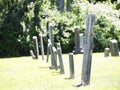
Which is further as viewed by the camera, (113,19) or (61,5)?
(61,5)

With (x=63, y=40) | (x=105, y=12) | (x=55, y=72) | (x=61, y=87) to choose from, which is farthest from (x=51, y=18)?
(x=61, y=87)

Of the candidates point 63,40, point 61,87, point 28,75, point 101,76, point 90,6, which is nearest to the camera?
point 61,87

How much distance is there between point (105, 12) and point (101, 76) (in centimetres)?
2029

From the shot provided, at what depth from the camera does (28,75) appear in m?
17.0

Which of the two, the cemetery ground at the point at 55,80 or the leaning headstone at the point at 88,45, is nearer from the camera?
the leaning headstone at the point at 88,45

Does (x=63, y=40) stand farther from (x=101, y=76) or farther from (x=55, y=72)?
(x=101, y=76)

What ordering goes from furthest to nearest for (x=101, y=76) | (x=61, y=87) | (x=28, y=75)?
(x=28, y=75), (x=101, y=76), (x=61, y=87)

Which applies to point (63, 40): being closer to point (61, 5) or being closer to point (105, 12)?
point (105, 12)

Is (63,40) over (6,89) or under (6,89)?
under

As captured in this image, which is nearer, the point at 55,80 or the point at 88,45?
the point at 88,45

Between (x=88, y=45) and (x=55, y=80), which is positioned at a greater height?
(x=88, y=45)

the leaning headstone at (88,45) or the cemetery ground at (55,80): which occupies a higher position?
the leaning headstone at (88,45)

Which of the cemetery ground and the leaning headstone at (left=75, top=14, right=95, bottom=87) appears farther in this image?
the cemetery ground

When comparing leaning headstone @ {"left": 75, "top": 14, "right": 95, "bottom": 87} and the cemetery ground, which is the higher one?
leaning headstone @ {"left": 75, "top": 14, "right": 95, "bottom": 87}
